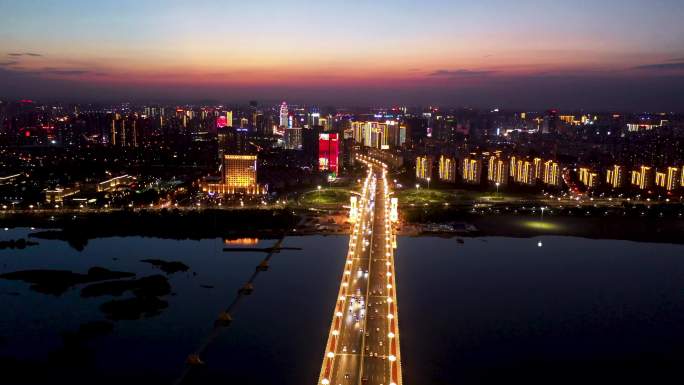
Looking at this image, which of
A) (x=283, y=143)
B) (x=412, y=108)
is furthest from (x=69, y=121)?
(x=412, y=108)

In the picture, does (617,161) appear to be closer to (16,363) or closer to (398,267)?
(398,267)

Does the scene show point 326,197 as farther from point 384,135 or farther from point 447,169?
point 384,135

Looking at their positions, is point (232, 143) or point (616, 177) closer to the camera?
point (616, 177)

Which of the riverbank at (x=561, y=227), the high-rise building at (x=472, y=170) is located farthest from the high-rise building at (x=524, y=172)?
the riverbank at (x=561, y=227)

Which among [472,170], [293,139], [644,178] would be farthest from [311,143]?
[644,178]

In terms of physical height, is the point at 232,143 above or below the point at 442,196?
above

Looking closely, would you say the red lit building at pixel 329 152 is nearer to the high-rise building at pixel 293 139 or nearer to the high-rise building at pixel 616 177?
the high-rise building at pixel 293 139
